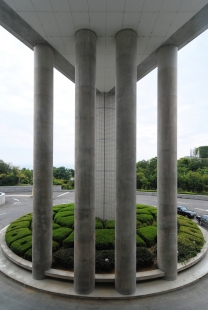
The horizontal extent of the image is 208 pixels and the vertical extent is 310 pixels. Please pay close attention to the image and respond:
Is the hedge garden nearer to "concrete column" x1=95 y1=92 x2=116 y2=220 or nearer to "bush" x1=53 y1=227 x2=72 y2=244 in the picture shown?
"bush" x1=53 y1=227 x2=72 y2=244

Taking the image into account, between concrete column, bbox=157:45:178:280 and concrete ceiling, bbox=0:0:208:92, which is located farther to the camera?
concrete column, bbox=157:45:178:280

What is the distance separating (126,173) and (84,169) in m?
1.84

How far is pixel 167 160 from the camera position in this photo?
31.7 ft

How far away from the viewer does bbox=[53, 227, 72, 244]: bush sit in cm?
1230

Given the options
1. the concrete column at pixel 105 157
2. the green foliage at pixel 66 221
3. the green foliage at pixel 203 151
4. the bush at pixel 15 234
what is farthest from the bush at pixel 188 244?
the green foliage at pixel 203 151

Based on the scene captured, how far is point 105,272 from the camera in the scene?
373 inches

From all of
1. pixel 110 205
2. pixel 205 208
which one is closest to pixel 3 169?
pixel 110 205

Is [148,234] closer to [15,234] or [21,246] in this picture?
[21,246]

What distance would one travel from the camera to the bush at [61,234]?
12.3 meters

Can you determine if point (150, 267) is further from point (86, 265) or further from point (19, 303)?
point (19, 303)

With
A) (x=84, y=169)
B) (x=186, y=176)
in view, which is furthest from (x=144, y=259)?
(x=186, y=176)

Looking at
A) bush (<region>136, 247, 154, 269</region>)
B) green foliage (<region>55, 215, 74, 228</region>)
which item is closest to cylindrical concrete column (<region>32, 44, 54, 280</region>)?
bush (<region>136, 247, 154, 269</region>)

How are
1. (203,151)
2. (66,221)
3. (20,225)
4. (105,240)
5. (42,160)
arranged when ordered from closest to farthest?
1. (42,160)
2. (105,240)
3. (66,221)
4. (20,225)
5. (203,151)

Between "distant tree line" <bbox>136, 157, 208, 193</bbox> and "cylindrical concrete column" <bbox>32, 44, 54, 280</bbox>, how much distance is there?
1470 inches
